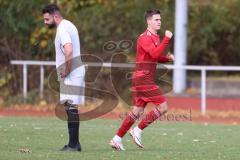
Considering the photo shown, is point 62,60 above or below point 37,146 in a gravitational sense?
above

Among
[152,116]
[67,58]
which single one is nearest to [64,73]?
[67,58]

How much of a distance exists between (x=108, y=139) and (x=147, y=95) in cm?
209

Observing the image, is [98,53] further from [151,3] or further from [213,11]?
[213,11]

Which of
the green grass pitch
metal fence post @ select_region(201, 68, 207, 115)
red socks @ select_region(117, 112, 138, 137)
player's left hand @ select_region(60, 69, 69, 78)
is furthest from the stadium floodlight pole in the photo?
player's left hand @ select_region(60, 69, 69, 78)

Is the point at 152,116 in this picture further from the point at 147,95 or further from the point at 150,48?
the point at 150,48

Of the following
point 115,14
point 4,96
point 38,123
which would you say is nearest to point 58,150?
point 38,123

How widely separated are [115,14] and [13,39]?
166 inches

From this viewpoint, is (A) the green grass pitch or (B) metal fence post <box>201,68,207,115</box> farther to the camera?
(B) metal fence post <box>201,68,207,115</box>

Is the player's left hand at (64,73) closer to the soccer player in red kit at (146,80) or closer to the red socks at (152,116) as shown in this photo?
the soccer player in red kit at (146,80)

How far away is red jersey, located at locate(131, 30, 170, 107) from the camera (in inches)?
464

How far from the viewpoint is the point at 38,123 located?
56.6 ft

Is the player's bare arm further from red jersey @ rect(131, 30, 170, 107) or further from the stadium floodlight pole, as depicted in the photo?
the stadium floodlight pole

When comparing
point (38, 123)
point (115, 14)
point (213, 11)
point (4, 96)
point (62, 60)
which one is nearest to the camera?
point (62, 60)

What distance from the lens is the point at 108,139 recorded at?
1395cm
